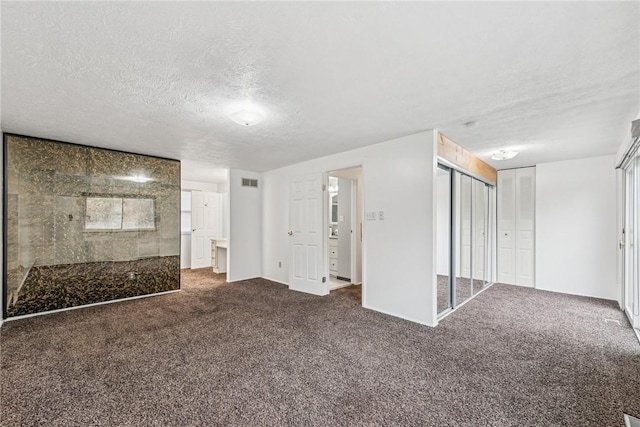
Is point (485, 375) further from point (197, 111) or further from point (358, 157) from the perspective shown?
point (197, 111)

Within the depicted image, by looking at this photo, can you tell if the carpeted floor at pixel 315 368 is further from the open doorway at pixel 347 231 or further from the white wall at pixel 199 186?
the white wall at pixel 199 186

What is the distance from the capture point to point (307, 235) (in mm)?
4938

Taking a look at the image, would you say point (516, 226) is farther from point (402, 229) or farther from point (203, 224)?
→ point (203, 224)

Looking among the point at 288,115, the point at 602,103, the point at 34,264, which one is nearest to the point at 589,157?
the point at 602,103

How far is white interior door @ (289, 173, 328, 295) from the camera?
472 cm

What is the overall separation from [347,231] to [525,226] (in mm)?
3378

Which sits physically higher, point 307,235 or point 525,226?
point 525,226

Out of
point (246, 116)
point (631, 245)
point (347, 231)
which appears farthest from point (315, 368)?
point (631, 245)

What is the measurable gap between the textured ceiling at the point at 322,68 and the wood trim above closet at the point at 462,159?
191 mm

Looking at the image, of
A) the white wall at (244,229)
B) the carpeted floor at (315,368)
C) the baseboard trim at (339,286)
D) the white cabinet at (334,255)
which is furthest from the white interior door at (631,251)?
the white wall at (244,229)

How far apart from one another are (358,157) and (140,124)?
2.79 meters

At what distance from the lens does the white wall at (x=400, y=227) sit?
328 centimetres

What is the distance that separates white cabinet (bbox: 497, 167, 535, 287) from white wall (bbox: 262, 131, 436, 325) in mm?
3232

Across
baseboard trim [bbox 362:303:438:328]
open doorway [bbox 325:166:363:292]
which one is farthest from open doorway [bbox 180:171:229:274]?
baseboard trim [bbox 362:303:438:328]
